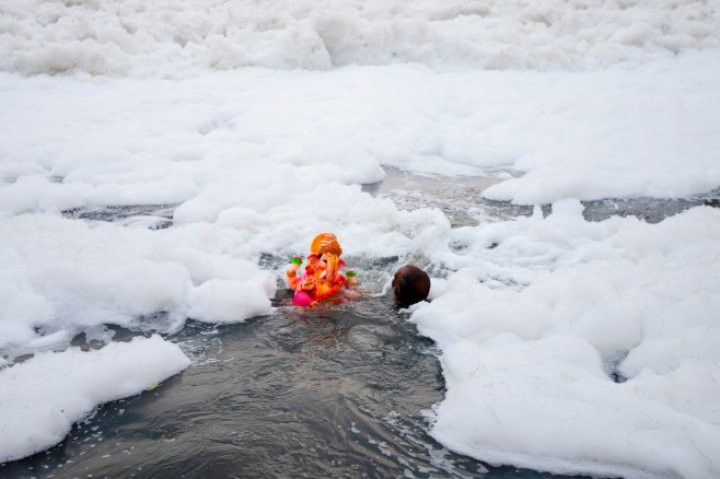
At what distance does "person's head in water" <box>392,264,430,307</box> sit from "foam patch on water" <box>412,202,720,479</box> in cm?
14

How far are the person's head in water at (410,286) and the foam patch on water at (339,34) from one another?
8.59 m

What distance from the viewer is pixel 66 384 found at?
320cm

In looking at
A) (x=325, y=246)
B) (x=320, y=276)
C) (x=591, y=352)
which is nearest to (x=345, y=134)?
(x=325, y=246)

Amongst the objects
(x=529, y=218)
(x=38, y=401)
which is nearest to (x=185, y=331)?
(x=38, y=401)

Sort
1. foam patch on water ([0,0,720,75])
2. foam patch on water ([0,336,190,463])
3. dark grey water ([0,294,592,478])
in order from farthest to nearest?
foam patch on water ([0,0,720,75]), foam patch on water ([0,336,190,463]), dark grey water ([0,294,592,478])

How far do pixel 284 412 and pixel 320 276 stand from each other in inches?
63.0

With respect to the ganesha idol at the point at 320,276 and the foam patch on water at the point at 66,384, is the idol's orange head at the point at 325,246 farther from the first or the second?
the foam patch on water at the point at 66,384

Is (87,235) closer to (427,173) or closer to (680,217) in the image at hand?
(427,173)

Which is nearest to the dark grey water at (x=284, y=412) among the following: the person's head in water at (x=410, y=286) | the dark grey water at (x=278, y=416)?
the dark grey water at (x=278, y=416)

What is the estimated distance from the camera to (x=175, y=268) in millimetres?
4629

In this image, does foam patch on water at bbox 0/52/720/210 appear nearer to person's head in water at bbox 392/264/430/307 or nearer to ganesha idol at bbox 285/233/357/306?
ganesha idol at bbox 285/233/357/306

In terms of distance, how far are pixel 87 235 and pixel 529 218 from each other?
4.29 m

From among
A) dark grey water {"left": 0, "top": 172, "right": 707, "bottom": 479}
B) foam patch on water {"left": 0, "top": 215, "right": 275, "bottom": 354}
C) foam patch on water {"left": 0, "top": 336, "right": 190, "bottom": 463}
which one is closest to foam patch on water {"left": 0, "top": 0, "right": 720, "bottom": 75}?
foam patch on water {"left": 0, "top": 215, "right": 275, "bottom": 354}

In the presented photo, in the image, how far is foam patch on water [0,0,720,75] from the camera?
11328mm
